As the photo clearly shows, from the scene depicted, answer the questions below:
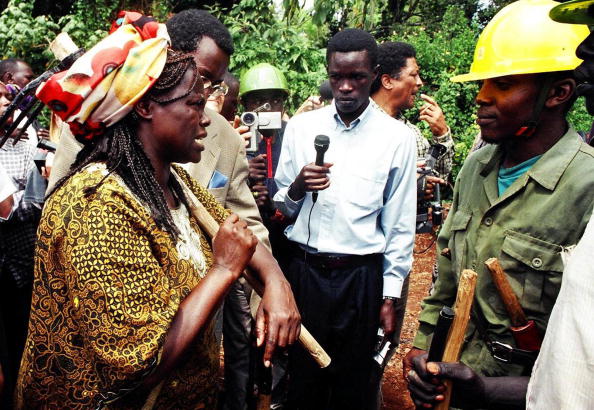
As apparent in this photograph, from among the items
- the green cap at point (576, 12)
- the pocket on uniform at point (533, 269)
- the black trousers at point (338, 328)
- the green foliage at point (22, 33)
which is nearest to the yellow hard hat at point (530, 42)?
the green cap at point (576, 12)

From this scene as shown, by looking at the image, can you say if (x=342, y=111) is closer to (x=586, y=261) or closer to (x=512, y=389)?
(x=512, y=389)

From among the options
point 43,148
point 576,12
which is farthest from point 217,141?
point 576,12

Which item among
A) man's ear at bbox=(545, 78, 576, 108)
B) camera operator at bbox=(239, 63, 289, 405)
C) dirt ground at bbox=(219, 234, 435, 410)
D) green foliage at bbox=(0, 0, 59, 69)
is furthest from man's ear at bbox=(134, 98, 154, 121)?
green foliage at bbox=(0, 0, 59, 69)

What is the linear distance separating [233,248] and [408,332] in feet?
14.4

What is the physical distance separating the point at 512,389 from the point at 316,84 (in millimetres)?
7284

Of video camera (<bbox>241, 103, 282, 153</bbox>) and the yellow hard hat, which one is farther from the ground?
the yellow hard hat

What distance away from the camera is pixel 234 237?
71.3 inches

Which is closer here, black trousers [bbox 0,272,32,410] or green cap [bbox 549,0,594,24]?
green cap [bbox 549,0,594,24]

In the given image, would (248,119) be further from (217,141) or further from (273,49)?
(273,49)

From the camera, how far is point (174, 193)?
2.06 metres

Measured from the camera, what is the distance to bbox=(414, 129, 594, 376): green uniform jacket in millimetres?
1965

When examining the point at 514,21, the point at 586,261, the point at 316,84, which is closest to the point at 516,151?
the point at 514,21

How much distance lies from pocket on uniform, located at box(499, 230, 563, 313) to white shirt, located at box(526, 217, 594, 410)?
86 cm

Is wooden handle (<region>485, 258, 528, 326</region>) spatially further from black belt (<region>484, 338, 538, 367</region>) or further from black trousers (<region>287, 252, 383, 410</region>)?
black trousers (<region>287, 252, 383, 410</region>)
